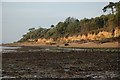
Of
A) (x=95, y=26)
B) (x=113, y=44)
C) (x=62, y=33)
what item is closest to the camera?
(x=113, y=44)

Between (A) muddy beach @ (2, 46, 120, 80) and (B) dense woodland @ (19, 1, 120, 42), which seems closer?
(A) muddy beach @ (2, 46, 120, 80)

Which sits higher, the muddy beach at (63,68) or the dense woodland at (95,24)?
the dense woodland at (95,24)

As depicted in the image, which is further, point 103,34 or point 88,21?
point 88,21

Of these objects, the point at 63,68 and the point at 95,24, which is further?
the point at 95,24

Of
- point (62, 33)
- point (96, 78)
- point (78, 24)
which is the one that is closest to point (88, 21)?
point (78, 24)

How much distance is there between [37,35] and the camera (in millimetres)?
172625

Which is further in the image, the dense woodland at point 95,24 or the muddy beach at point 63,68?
the dense woodland at point 95,24

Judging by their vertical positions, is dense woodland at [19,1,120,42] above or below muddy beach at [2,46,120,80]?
above

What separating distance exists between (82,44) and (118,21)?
523 inches

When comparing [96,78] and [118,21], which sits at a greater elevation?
[118,21]

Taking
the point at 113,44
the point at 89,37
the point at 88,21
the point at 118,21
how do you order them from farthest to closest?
the point at 88,21
the point at 89,37
the point at 118,21
the point at 113,44

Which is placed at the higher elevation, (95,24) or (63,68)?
(95,24)

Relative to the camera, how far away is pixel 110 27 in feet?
270

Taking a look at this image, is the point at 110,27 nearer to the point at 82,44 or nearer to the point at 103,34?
the point at 103,34
